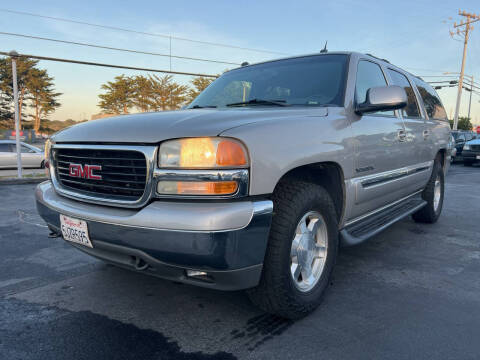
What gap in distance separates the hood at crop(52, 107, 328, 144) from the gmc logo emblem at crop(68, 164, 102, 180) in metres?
0.16

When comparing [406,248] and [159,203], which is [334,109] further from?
[406,248]

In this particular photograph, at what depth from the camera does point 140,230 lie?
182cm

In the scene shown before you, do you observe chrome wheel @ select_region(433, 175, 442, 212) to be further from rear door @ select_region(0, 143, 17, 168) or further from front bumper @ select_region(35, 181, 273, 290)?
rear door @ select_region(0, 143, 17, 168)

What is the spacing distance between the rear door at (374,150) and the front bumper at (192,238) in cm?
122

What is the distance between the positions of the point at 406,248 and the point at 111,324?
3.05 metres

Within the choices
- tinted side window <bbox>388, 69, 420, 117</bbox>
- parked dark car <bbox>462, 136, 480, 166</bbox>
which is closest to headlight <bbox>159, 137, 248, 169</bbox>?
tinted side window <bbox>388, 69, 420, 117</bbox>

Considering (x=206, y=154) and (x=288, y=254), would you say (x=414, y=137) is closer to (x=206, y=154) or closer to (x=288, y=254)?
(x=288, y=254)

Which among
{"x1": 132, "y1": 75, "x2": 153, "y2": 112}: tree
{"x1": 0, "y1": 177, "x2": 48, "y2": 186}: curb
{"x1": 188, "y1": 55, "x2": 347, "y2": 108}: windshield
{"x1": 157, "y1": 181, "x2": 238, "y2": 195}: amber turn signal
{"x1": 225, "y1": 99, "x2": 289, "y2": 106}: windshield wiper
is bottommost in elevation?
{"x1": 0, "y1": 177, "x2": 48, "y2": 186}: curb

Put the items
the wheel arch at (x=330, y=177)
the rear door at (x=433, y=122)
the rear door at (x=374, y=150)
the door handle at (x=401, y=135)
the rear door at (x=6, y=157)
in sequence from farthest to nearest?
1. the rear door at (x=6, y=157)
2. the rear door at (x=433, y=122)
3. the door handle at (x=401, y=135)
4. the rear door at (x=374, y=150)
5. the wheel arch at (x=330, y=177)

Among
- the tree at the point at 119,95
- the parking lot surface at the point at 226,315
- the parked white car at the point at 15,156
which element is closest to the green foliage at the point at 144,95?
the tree at the point at 119,95

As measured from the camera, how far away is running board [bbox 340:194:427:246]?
274cm

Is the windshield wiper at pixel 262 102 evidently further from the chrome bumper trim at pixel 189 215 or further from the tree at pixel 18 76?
the tree at pixel 18 76

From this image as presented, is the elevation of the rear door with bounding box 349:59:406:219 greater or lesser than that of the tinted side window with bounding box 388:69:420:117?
lesser

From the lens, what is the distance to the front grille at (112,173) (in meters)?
1.95
